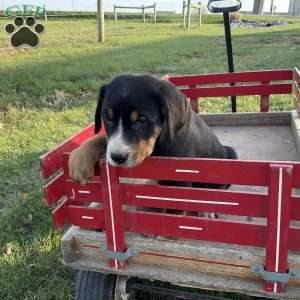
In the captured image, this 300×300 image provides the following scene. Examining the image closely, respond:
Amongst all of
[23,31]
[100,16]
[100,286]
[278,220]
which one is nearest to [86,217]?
[100,286]

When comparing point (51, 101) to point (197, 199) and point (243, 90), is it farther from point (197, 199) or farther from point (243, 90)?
point (197, 199)

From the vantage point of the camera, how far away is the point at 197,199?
6.62 feet

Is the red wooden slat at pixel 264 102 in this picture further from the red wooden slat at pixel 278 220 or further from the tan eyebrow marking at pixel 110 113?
the red wooden slat at pixel 278 220

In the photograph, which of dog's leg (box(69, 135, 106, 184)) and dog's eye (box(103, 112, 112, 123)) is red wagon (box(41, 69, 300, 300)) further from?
dog's eye (box(103, 112, 112, 123))

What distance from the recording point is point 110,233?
218 cm

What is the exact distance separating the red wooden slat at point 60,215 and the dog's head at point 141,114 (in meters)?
0.39

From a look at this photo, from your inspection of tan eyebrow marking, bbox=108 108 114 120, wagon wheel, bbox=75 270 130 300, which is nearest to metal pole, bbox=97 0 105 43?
tan eyebrow marking, bbox=108 108 114 120

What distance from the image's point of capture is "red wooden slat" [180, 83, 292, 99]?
4.12m

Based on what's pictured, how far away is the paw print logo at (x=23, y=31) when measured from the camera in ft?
33.2

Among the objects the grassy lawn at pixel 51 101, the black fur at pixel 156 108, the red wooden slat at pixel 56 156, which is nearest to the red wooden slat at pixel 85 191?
the red wooden slat at pixel 56 156

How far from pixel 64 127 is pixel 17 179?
4.90ft

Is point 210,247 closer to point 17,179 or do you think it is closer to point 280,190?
point 280,190

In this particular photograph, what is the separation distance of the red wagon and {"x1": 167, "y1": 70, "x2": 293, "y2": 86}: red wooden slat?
195 centimetres

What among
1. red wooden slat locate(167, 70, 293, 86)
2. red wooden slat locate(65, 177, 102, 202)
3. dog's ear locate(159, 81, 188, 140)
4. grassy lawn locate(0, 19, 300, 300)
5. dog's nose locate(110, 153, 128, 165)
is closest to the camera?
dog's nose locate(110, 153, 128, 165)
